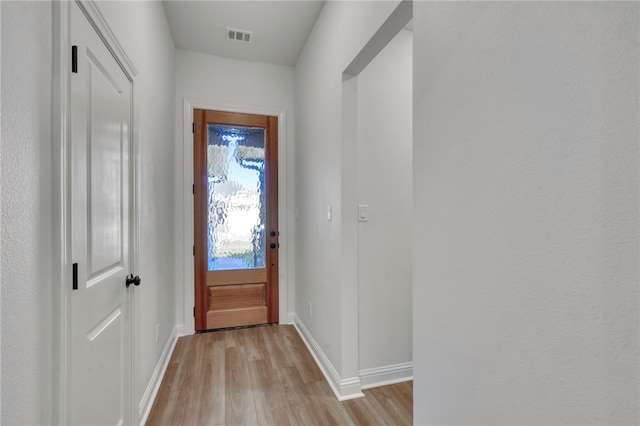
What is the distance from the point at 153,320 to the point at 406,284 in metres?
1.86

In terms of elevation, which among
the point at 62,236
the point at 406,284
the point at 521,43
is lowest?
the point at 406,284

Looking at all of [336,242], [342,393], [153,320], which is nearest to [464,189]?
[336,242]

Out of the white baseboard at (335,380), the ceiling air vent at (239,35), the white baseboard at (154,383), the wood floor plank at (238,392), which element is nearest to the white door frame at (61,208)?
the white baseboard at (154,383)

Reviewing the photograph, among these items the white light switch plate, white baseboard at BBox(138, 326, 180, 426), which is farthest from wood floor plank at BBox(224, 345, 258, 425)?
the white light switch plate

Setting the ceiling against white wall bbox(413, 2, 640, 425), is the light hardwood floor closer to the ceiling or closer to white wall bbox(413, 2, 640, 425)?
white wall bbox(413, 2, 640, 425)

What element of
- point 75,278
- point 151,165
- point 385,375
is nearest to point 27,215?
point 75,278

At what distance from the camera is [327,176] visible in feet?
7.56

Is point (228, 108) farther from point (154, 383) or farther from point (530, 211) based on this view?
point (530, 211)

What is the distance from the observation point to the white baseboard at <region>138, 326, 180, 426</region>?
1789 millimetres

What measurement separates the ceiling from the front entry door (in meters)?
0.63

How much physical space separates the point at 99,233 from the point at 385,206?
1.71m

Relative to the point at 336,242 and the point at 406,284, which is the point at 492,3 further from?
the point at 406,284

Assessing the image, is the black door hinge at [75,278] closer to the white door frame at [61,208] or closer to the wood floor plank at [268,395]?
the white door frame at [61,208]

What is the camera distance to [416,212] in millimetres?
1290
